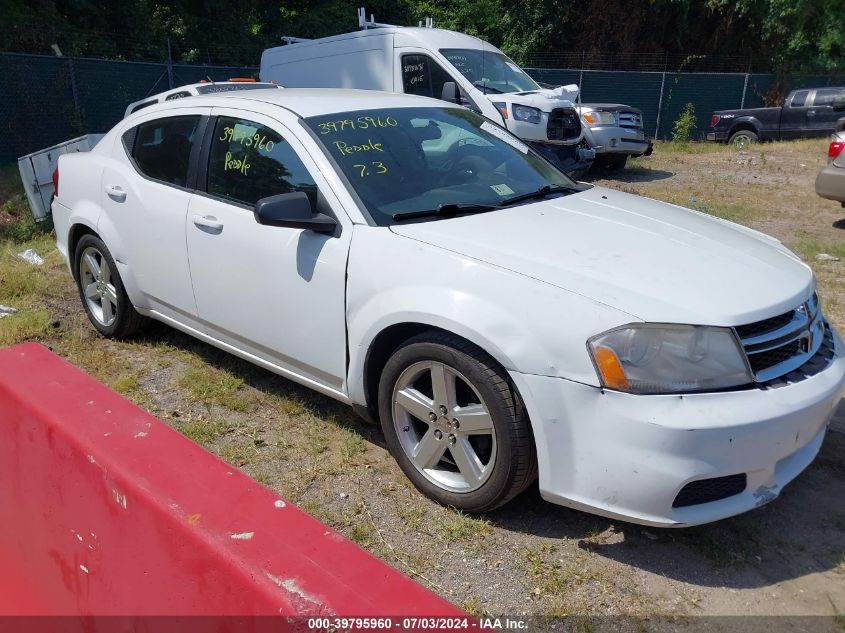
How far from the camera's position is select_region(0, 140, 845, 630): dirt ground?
2.65 meters

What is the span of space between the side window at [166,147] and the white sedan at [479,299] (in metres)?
0.02

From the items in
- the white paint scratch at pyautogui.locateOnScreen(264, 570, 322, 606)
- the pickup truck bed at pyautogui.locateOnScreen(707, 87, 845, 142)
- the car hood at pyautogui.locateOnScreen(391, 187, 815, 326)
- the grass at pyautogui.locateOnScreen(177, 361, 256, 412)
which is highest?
the car hood at pyautogui.locateOnScreen(391, 187, 815, 326)

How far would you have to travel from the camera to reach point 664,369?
258 cm

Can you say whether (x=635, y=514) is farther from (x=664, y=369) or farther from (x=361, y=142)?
(x=361, y=142)

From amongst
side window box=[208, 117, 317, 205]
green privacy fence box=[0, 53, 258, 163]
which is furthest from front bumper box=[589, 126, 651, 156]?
side window box=[208, 117, 317, 205]

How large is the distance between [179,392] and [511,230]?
2334mm

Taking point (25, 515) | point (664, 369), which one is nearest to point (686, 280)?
point (664, 369)

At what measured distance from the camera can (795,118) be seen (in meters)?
17.8

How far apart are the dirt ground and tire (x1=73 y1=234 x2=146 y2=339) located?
147mm

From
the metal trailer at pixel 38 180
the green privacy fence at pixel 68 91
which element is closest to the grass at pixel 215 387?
the metal trailer at pixel 38 180

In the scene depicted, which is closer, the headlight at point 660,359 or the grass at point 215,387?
the headlight at point 660,359

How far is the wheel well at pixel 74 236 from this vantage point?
5.00 m

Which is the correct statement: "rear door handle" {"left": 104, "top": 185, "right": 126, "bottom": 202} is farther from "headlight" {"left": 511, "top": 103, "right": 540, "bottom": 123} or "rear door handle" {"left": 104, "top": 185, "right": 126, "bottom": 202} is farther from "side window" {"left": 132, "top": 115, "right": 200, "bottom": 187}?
"headlight" {"left": 511, "top": 103, "right": 540, "bottom": 123}

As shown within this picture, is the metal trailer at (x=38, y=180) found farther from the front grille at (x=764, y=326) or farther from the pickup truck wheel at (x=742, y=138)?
the pickup truck wheel at (x=742, y=138)
